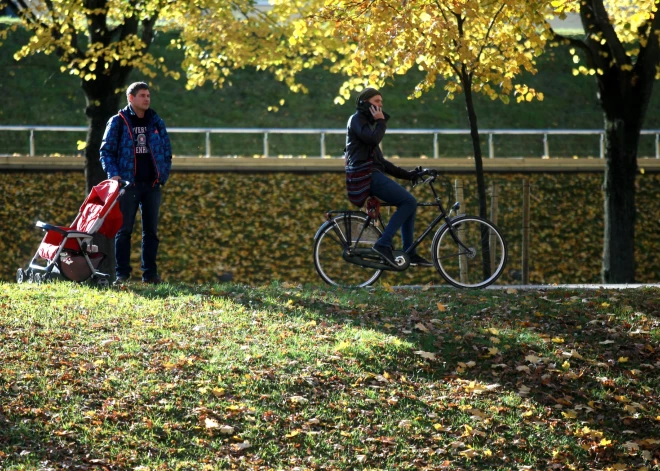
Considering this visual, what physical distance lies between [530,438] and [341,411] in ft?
4.42

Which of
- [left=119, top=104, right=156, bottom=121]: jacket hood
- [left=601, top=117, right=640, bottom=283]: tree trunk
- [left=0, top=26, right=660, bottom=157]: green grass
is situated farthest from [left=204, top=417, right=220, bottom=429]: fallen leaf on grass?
[left=0, top=26, right=660, bottom=157]: green grass

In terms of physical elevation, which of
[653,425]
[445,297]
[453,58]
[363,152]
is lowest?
[653,425]

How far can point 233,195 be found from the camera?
19219 millimetres

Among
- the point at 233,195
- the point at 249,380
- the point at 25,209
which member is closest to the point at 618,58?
the point at 233,195

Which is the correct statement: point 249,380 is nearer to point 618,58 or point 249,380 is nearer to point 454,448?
point 454,448

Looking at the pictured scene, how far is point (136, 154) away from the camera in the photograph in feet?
32.8

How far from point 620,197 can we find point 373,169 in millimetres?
6574

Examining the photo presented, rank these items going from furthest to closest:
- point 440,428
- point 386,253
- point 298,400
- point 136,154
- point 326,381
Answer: point 136,154, point 386,253, point 326,381, point 298,400, point 440,428

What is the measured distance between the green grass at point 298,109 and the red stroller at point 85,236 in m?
15.5

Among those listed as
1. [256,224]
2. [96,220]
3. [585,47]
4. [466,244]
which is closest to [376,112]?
[466,244]

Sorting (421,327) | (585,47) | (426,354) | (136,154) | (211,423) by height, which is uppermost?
(585,47)

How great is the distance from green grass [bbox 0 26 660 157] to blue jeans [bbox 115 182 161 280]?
49.8 ft

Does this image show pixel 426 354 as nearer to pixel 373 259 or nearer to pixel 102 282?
pixel 373 259

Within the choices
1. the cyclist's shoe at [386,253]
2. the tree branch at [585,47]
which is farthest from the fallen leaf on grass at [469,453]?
the tree branch at [585,47]
